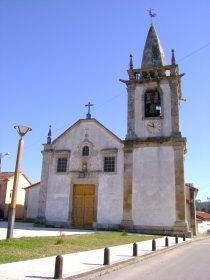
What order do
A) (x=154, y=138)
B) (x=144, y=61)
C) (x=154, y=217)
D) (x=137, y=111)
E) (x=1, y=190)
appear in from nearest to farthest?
(x=154, y=217) < (x=154, y=138) < (x=137, y=111) < (x=144, y=61) < (x=1, y=190)

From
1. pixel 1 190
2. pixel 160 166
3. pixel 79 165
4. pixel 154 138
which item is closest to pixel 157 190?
pixel 160 166

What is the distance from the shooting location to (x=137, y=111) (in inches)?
1034

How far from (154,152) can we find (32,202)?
12.4 metres

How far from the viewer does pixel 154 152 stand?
24250 millimetres

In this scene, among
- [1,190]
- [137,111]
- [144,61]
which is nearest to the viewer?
[137,111]

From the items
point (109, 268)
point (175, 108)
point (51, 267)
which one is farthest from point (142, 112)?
point (51, 267)

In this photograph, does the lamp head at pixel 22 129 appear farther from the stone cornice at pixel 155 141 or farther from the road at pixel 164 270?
the stone cornice at pixel 155 141

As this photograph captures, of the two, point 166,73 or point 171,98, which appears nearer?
point 171,98

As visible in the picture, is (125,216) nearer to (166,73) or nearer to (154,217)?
(154,217)

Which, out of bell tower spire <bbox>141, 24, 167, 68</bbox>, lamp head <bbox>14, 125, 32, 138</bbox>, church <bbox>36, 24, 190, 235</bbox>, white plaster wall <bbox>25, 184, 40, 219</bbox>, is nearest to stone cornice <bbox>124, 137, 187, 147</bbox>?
church <bbox>36, 24, 190, 235</bbox>

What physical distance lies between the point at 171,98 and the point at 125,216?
1035 centimetres

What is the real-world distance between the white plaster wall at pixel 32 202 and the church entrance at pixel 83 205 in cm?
479

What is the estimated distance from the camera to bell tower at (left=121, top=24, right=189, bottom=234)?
22.8 m

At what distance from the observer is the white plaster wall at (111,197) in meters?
23.8
